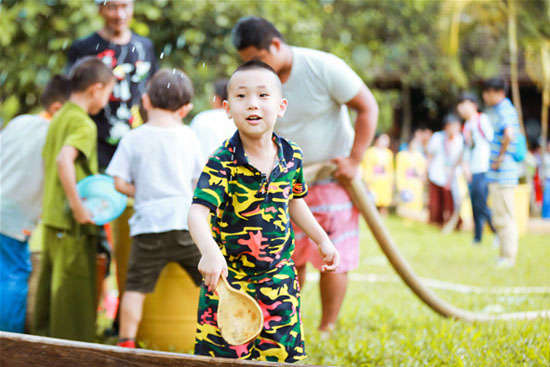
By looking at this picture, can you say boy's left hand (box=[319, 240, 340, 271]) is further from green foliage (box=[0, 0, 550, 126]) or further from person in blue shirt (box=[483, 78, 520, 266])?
person in blue shirt (box=[483, 78, 520, 266])

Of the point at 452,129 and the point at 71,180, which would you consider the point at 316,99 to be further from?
the point at 452,129

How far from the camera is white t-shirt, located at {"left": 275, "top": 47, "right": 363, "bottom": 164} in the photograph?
10.8 feet

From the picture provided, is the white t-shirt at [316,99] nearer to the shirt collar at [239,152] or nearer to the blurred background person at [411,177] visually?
the shirt collar at [239,152]

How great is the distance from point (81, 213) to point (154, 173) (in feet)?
1.55

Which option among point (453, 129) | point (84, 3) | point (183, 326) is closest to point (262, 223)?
point (183, 326)

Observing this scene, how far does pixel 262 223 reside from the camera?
7.14 feet

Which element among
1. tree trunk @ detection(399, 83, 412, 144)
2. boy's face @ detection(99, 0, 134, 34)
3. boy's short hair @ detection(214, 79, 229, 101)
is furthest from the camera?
tree trunk @ detection(399, 83, 412, 144)

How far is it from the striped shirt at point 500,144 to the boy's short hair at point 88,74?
4.91m

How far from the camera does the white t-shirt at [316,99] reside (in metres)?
3.30

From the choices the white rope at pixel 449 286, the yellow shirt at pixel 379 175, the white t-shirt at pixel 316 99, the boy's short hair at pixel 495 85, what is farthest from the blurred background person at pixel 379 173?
the white t-shirt at pixel 316 99

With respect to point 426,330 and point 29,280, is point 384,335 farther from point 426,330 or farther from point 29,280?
point 29,280

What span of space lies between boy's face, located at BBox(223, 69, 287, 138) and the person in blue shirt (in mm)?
5441

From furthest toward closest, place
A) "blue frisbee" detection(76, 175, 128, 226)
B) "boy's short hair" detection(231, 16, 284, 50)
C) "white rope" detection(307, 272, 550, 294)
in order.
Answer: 1. "white rope" detection(307, 272, 550, 294)
2. "blue frisbee" detection(76, 175, 128, 226)
3. "boy's short hair" detection(231, 16, 284, 50)

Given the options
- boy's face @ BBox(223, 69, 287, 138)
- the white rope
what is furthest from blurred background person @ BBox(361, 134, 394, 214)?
boy's face @ BBox(223, 69, 287, 138)
